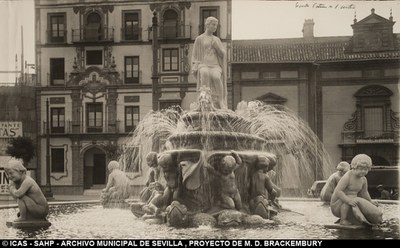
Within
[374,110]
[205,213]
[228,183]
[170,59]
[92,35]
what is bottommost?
[205,213]

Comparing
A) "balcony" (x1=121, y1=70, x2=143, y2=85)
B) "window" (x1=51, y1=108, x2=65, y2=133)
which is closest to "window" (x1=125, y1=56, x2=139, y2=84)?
"balcony" (x1=121, y1=70, x2=143, y2=85)

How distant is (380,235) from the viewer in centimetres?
816

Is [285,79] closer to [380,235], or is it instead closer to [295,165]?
[295,165]

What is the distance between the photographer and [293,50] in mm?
32562

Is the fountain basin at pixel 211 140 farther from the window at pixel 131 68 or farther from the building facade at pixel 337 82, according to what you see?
the window at pixel 131 68

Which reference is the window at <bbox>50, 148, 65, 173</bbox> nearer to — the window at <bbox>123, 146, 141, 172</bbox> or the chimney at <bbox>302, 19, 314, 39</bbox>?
the window at <bbox>123, 146, 141, 172</bbox>

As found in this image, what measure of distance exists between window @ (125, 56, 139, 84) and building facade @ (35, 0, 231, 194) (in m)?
0.05

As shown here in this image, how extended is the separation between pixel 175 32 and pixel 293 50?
6.43 metres

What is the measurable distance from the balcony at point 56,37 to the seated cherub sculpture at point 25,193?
23.8 metres

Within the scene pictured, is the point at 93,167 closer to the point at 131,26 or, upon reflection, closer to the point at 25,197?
the point at 131,26

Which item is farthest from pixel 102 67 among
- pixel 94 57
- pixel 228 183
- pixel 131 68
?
pixel 228 183

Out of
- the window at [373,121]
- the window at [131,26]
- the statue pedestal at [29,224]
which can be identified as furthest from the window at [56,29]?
the statue pedestal at [29,224]

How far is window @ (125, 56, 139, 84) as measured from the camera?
31.9 meters

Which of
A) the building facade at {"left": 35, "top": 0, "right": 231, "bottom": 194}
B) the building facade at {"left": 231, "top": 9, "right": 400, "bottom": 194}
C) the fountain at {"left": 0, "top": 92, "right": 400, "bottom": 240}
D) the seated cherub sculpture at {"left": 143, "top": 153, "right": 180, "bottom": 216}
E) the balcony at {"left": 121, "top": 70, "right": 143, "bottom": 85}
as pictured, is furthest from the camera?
the balcony at {"left": 121, "top": 70, "right": 143, "bottom": 85}
